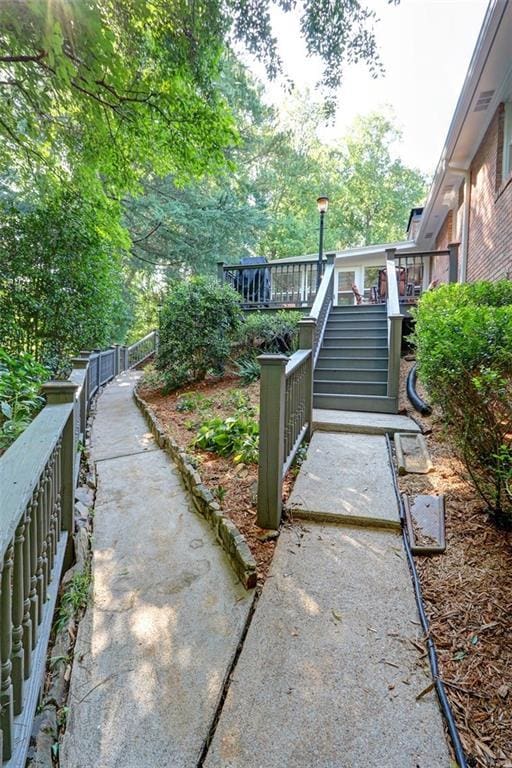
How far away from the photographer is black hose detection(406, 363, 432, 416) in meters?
4.72

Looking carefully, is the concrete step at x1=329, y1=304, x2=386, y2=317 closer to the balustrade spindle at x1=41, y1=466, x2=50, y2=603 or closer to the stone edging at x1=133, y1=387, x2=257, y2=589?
the stone edging at x1=133, y1=387, x2=257, y2=589

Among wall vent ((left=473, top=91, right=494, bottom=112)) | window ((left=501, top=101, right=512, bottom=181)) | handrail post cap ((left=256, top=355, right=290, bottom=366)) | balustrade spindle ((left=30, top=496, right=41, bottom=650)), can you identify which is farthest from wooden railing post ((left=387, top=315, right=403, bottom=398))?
balustrade spindle ((left=30, top=496, right=41, bottom=650))

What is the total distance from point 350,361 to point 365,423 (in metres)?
1.79

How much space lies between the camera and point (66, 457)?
2.22 m

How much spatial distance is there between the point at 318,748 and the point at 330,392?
4626mm

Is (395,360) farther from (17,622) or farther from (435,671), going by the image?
(17,622)

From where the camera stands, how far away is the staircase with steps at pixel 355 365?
539 centimetres

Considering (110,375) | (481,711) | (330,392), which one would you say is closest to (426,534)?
(481,711)

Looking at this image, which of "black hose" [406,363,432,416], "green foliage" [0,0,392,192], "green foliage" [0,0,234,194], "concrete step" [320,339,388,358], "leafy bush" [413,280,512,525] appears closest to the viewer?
"leafy bush" [413,280,512,525]

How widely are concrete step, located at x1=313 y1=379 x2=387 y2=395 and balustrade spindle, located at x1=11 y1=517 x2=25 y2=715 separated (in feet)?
15.8

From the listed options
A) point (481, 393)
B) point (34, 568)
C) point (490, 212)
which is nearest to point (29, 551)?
point (34, 568)

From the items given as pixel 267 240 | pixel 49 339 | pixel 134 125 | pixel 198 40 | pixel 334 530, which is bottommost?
pixel 334 530

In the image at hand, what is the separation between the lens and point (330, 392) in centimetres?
Answer: 573

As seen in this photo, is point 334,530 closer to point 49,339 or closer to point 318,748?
point 318,748
